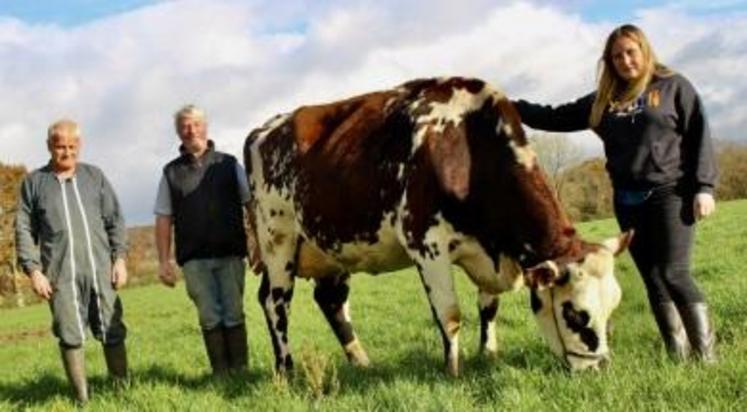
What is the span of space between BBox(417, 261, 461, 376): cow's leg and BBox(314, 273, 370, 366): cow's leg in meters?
2.13

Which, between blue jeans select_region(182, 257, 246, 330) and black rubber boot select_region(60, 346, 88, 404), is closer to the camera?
black rubber boot select_region(60, 346, 88, 404)

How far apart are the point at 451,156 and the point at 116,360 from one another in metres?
3.78

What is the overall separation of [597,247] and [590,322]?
0.55 meters

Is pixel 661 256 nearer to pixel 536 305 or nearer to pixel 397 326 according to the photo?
pixel 536 305

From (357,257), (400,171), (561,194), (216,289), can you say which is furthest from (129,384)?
(561,194)

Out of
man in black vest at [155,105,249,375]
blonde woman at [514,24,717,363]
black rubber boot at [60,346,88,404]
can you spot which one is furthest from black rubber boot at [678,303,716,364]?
black rubber boot at [60,346,88,404]

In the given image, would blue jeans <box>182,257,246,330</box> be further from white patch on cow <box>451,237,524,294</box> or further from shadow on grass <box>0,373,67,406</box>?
white patch on cow <box>451,237,524,294</box>

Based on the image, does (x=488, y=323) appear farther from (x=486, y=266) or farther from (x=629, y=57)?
(x=629, y=57)

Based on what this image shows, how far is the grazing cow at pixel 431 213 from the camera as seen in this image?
6879mm

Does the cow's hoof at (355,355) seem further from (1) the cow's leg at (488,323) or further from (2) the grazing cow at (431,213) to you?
(1) the cow's leg at (488,323)

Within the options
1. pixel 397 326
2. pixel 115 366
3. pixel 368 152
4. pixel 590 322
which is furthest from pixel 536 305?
pixel 397 326

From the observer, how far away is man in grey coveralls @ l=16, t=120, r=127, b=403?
27.8 feet

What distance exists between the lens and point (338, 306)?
988 centimetres

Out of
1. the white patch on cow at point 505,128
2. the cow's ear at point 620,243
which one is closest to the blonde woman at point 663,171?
the cow's ear at point 620,243
